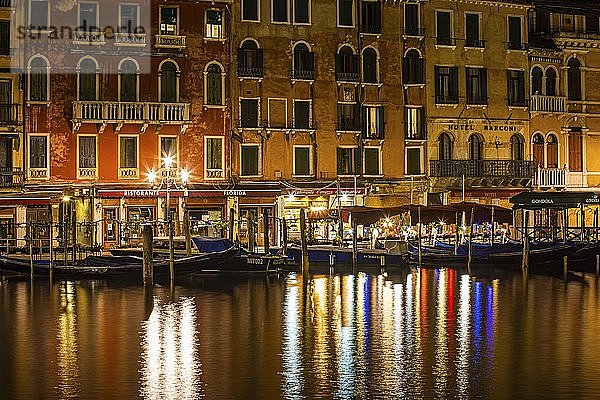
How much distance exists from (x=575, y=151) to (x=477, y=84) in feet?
19.0

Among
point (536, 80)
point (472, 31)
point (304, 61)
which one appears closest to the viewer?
point (304, 61)

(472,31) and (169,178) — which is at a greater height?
(472,31)

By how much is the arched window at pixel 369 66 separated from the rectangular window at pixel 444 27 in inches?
126

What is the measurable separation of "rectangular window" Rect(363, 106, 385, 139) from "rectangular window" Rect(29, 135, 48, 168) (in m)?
13.7

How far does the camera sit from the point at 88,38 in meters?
44.6

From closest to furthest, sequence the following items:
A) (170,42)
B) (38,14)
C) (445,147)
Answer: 1. (38,14)
2. (170,42)
3. (445,147)

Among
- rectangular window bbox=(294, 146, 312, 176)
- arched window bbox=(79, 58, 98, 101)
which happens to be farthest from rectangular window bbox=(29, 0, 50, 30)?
rectangular window bbox=(294, 146, 312, 176)

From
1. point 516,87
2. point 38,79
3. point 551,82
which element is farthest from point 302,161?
point 551,82

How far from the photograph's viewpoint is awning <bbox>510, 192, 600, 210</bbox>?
4372 cm

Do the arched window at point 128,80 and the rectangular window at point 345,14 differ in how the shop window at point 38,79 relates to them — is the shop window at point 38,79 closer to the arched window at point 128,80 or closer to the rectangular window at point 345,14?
the arched window at point 128,80

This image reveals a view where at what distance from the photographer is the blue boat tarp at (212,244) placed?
134ft

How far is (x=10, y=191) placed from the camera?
4353 centimetres

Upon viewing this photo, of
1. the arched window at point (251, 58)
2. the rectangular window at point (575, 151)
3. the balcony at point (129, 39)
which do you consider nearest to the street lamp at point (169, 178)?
the balcony at point (129, 39)

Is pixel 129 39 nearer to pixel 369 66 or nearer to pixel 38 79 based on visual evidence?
pixel 38 79
